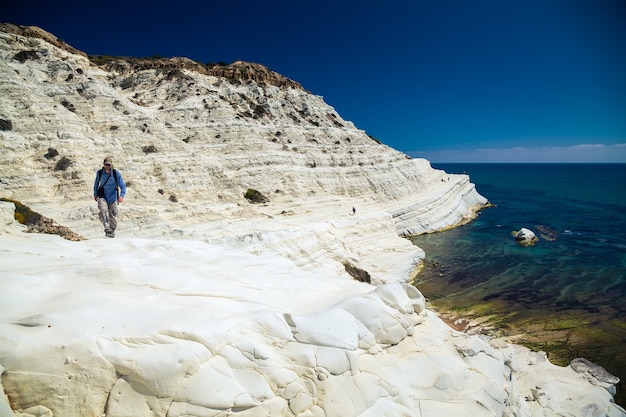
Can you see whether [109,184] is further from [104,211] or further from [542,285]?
[542,285]

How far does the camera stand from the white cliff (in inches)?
166

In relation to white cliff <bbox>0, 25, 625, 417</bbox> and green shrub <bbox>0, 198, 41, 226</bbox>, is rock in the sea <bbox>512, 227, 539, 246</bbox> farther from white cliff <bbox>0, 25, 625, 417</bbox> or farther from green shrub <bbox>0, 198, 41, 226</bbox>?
green shrub <bbox>0, 198, 41, 226</bbox>

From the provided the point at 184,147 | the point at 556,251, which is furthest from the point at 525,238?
the point at 184,147

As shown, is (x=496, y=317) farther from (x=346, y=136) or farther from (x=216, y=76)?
(x=216, y=76)

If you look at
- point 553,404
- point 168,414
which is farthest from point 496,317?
point 168,414

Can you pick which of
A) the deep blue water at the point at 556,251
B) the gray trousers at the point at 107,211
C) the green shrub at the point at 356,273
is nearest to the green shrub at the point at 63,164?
the gray trousers at the point at 107,211

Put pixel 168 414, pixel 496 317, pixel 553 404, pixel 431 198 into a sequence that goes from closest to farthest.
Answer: pixel 168 414 → pixel 553 404 → pixel 496 317 → pixel 431 198

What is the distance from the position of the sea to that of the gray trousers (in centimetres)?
1706

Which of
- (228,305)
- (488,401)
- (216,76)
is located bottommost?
(488,401)

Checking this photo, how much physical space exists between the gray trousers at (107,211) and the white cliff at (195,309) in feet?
5.36

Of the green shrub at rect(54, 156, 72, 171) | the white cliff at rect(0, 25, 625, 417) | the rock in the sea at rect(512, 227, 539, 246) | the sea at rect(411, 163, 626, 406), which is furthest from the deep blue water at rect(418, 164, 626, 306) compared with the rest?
the green shrub at rect(54, 156, 72, 171)

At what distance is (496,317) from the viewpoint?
17344mm

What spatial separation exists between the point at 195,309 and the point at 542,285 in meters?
24.2

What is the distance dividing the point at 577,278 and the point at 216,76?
43.3m
